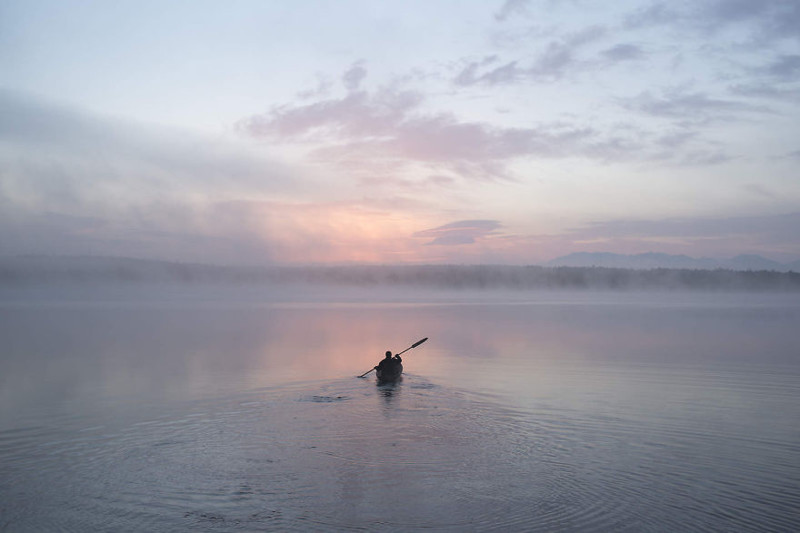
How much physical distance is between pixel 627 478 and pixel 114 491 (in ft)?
27.8

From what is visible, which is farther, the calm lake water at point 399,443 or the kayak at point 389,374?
the kayak at point 389,374

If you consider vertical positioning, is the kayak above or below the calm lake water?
above

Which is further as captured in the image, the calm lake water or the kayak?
the kayak

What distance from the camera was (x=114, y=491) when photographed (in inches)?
375

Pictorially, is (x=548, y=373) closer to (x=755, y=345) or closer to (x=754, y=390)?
(x=754, y=390)

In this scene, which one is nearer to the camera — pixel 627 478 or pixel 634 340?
pixel 627 478

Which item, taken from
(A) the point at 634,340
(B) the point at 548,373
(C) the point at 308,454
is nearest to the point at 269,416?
(C) the point at 308,454

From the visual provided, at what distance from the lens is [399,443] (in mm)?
12336

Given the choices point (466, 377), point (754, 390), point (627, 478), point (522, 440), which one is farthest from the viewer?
point (466, 377)

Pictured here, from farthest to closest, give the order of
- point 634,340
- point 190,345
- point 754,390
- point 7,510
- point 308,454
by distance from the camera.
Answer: point 634,340 < point 190,345 < point 754,390 < point 308,454 < point 7,510

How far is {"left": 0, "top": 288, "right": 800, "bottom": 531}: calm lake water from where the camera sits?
884cm

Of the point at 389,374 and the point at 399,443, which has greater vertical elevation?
the point at 389,374

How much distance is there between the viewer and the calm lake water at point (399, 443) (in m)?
8.84

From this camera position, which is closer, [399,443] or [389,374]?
[399,443]
